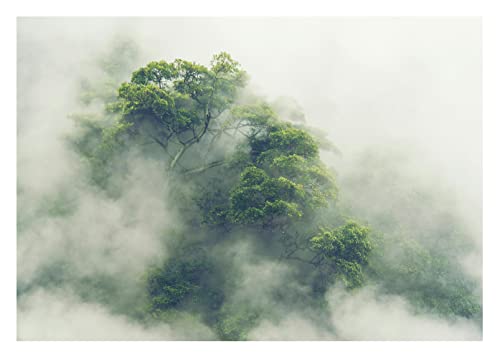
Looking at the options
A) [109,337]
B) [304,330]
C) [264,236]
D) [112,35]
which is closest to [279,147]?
[264,236]

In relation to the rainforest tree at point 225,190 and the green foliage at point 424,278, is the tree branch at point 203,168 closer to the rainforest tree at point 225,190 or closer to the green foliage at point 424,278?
the rainforest tree at point 225,190

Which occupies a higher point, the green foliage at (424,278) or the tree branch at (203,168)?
the tree branch at (203,168)

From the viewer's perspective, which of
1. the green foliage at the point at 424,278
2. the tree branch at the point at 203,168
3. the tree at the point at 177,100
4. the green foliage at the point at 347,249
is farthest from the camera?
the tree branch at the point at 203,168

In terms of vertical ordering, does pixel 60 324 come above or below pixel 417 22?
below

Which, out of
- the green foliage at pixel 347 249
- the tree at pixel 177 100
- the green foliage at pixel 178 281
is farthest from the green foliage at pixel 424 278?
the tree at pixel 177 100

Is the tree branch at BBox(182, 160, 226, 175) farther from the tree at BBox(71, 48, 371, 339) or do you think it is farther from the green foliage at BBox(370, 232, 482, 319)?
the green foliage at BBox(370, 232, 482, 319)

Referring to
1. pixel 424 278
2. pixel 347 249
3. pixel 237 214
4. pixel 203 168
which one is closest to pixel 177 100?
pixel 203 168

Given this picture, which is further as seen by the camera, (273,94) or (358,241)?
(273,94)

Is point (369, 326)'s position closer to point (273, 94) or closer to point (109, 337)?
point (109, 337)

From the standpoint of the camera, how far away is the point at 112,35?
45.2ft

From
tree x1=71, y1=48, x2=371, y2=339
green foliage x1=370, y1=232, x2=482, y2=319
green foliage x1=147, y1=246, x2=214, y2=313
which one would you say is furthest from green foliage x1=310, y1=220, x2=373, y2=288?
green foliage x1=147, y1=246, x2=214, y2=313

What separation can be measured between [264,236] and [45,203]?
5619mm

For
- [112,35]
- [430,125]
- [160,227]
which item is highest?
[112,35]

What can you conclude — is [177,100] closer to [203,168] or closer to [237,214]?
[203,168]
